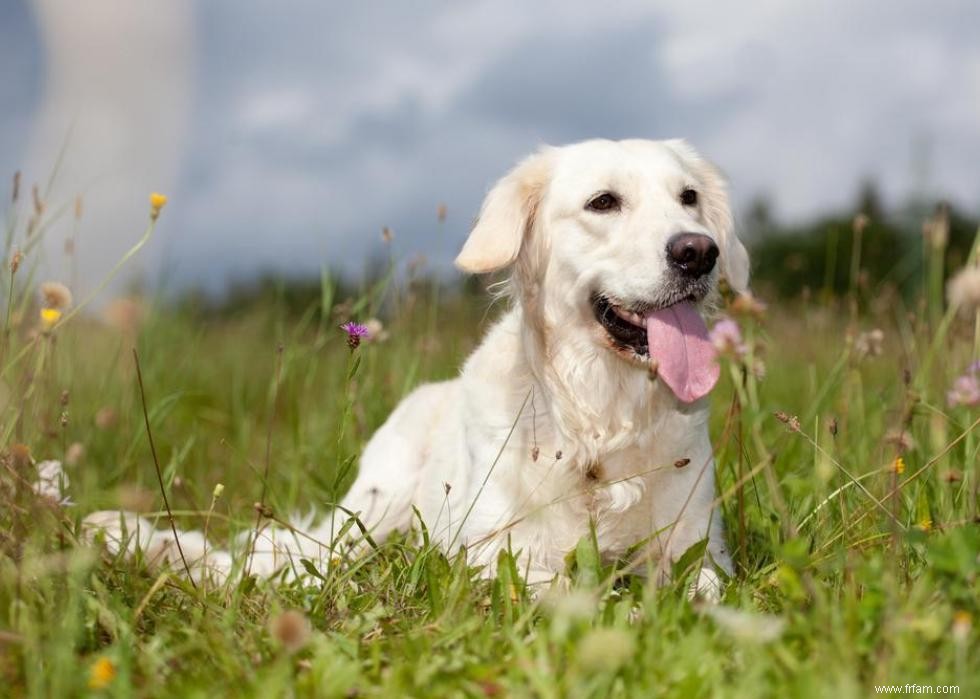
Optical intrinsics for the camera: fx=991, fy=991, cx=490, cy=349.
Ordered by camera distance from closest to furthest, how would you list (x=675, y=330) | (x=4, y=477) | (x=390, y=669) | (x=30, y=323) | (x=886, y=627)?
(x=886, y=627) < (x=390, y=669) < (x=4, y=477) < (x=675, y=330) < (x=30, y=323)

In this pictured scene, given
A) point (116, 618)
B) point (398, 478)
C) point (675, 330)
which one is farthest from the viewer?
point (398, 478)

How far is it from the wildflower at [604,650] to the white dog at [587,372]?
101 cm

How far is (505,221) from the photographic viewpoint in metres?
3.07

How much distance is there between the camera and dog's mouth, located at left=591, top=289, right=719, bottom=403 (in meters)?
2.69

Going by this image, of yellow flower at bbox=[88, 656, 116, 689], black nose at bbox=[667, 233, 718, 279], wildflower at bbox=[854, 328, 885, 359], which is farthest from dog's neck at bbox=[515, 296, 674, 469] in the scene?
yellow flower at bbox=[88, 656, 116, 689]

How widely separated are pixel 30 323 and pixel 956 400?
141 inches

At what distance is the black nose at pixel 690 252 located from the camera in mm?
2627

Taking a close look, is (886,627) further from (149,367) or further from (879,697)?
(149,367)

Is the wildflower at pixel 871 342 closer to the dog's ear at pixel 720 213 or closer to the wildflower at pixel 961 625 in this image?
the dog's ear at pixel 720 213

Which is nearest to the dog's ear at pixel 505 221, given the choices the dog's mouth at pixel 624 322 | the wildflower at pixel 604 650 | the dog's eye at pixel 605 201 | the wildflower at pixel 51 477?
the dog's eye at pixel 605 201

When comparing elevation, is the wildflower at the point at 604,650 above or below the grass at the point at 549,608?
above

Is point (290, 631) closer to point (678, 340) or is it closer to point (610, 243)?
point (678, 340)

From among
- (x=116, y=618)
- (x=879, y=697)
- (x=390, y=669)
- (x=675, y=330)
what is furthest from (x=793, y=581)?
Answer: (x=116, y=618)

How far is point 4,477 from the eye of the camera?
7.62 ft
